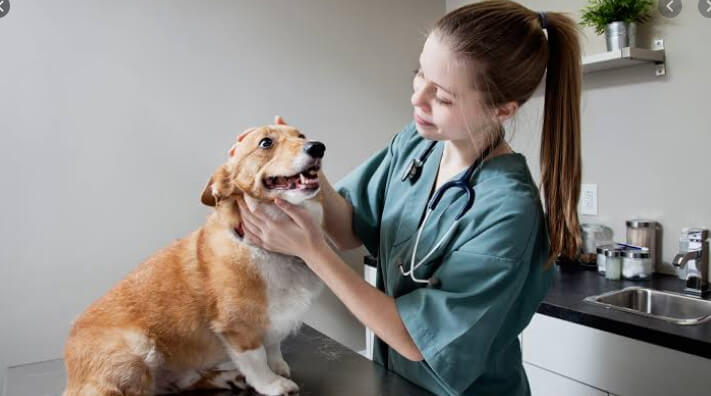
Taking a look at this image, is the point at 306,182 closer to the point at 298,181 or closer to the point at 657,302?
the point at 298,181

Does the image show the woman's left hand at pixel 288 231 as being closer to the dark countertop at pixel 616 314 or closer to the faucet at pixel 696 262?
the dark countertop at pixel 616 314

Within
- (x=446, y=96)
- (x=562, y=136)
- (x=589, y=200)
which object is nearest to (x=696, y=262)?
(x=589, y=200)

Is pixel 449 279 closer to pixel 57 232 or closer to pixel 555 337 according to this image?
pixel 555 337

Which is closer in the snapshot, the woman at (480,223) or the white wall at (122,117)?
the woman at (480,223)

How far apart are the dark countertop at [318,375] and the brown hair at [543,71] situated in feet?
1.50

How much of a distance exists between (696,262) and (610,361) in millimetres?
616

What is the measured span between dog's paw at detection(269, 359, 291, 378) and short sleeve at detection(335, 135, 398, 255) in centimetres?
37

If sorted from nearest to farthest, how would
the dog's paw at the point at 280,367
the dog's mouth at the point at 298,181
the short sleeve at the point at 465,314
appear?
the short sleeve at the point at 465,314 → the dog's mouth at the point at 298,181 → the dog's paw at the point at 280,367

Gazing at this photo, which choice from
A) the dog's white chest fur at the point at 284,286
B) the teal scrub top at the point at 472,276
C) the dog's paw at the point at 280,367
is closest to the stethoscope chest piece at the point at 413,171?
the teal scrub top at the point at 472,276

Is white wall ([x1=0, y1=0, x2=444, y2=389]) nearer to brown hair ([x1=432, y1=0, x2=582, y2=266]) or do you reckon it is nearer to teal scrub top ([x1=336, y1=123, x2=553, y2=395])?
teal scrub top ([x1=336, y1=123, x2=553, y2=395])

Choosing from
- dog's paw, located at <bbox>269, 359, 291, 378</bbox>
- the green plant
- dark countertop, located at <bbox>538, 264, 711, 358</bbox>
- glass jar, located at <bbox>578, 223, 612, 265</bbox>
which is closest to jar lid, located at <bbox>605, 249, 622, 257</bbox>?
dark countertop, located at <bbox>538, 264, 711, 358</bbox>

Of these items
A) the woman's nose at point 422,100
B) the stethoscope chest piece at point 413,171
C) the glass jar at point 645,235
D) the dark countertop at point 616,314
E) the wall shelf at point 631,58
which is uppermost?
the wall shelf at point 631,58

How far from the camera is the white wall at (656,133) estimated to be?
6.73 feet

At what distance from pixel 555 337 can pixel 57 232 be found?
202cm
